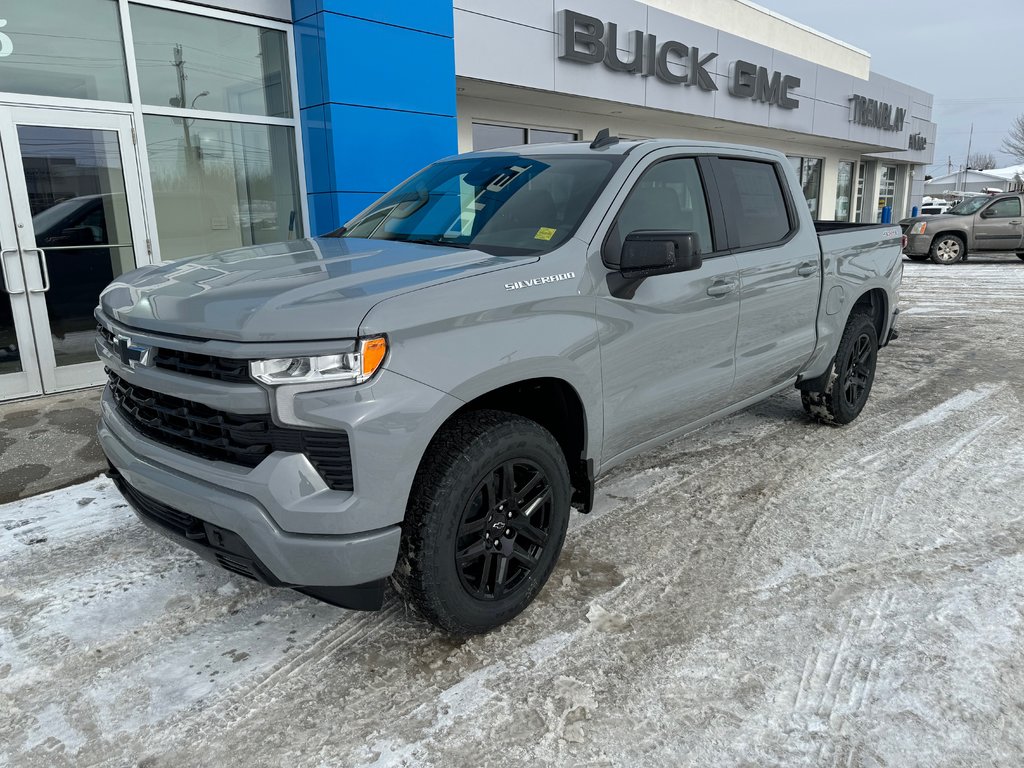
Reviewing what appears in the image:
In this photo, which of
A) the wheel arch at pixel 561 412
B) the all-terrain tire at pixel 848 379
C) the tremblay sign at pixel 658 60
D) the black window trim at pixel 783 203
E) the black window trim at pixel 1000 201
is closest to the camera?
the wheel arch at pixel 561 412

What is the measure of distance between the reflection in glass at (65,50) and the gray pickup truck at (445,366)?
4.19 metres

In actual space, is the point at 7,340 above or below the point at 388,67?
below

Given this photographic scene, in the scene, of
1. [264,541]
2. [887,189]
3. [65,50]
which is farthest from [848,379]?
[887,189]

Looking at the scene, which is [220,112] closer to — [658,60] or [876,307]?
[876,307]

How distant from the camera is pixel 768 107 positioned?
1588cm

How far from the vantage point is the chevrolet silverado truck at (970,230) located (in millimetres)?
18047

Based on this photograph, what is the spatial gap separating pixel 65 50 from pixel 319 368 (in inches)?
237

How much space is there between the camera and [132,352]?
2.59 m

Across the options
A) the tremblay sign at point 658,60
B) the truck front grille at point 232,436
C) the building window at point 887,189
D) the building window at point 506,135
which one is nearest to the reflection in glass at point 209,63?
the building window at point 506,135

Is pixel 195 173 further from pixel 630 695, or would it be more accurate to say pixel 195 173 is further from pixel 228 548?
pixel 630 695

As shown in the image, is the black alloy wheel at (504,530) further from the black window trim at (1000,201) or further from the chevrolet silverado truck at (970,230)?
the black window trim at (1000,201)

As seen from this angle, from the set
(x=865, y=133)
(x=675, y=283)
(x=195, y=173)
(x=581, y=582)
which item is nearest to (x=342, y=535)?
(x=581, y=582)

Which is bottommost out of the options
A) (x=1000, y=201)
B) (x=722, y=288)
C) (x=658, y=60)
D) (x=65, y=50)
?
(x=722, y=288)

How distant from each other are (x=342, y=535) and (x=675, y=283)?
6.40 ft
